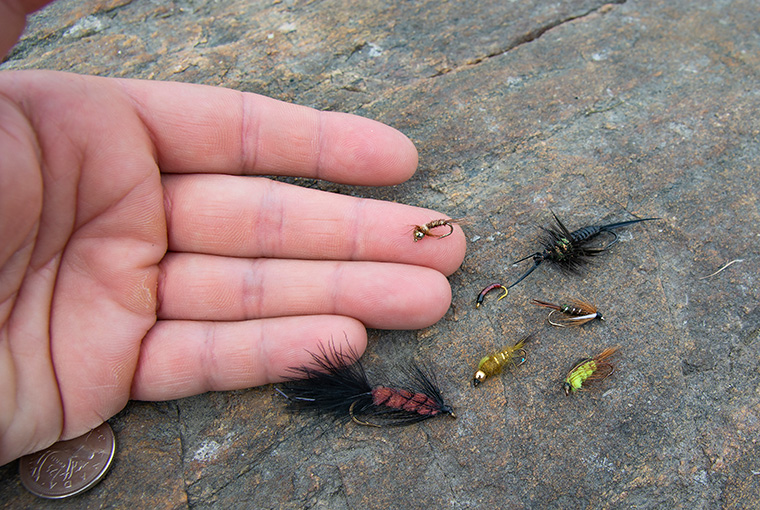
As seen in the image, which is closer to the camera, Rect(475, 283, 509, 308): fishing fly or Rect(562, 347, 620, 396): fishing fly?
Rect(562, 347, 620, 396): fishing fly

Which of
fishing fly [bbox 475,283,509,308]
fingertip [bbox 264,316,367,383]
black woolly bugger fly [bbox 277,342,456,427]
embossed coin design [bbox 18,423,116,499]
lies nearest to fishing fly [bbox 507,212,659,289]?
fishing fly [bbox 475,283,509,308]

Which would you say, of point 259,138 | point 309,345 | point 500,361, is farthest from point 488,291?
point 259,138

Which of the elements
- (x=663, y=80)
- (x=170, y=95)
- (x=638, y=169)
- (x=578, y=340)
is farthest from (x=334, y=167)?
(x=663, y=80)

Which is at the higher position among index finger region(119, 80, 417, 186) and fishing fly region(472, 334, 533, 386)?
index finger region(119, 80, 417, 186)

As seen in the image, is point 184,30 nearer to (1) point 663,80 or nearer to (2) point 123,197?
(2) point 123,197

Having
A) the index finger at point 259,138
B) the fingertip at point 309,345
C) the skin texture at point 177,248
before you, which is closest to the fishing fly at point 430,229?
the skin texture at point 177,248

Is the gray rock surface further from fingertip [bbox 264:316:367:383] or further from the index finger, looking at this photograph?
the index finger

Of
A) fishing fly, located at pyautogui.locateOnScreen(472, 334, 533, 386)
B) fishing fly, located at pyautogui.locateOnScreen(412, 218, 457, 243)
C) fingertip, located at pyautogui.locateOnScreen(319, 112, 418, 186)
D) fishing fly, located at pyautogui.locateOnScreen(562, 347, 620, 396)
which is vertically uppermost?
fingertip, located at pyautogui.locateOnScreen(319, 112, 418, 186)

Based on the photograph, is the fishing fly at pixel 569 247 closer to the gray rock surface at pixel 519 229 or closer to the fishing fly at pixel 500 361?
the gray rock surface at pixel 519 229
